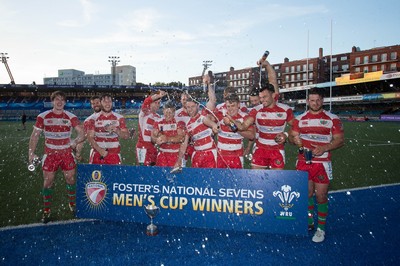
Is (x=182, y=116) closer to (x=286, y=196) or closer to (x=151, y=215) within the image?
(x=151, y=215)

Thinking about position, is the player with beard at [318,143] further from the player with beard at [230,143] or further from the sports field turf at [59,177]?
the sports field turf at [59,177]

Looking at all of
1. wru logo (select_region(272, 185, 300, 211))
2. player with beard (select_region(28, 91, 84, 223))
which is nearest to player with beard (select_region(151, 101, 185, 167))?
player with beard (select_region(28, 91, 84, 223))

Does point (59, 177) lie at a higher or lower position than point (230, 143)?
lower

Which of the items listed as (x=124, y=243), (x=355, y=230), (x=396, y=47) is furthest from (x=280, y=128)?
(x=396, y=47)

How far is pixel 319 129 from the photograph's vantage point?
4805 millimetres

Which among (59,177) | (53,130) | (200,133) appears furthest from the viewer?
(59,177)

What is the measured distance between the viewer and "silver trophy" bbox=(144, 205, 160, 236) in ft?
15.6

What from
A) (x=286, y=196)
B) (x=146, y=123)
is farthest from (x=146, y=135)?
(x=286, y=196)

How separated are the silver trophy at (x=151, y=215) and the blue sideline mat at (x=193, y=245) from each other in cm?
9

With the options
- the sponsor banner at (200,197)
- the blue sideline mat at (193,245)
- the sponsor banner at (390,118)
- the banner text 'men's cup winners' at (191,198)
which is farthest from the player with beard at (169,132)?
the sponsor banner at (390,118)

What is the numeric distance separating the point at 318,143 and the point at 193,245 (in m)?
2.68

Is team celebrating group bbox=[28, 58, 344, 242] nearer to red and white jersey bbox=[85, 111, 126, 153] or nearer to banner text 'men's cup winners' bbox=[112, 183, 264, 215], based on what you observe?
red and white jersey bbox=[85, 111, 126, 153]

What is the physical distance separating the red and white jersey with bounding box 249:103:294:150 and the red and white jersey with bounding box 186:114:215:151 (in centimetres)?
90

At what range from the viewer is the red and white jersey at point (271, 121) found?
525 cm
